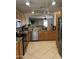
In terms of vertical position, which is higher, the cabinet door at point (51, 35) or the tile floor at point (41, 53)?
the cabinet door at point (51, 35)

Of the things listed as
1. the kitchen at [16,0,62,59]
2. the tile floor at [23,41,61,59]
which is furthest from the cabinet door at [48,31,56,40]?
the tile floor at [23,41,61,59]

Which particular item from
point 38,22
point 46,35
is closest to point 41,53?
Answer: point 46,35

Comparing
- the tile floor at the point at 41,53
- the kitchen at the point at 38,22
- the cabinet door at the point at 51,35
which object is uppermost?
the kitchen at the point at 38,22

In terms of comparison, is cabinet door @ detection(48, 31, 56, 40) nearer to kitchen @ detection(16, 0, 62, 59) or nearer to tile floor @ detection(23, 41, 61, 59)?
kitchen @ detection(16, 0, 62, 59)

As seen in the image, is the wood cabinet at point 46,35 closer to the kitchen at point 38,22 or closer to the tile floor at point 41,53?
the kitchen at point 38,22

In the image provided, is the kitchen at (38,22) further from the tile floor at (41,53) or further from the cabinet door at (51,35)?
the tile floor at (41,53)

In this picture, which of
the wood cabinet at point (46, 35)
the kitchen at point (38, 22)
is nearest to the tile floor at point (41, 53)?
the kitchen at point (38, 22)

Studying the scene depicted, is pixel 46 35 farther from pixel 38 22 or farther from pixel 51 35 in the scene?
pixel 38 22

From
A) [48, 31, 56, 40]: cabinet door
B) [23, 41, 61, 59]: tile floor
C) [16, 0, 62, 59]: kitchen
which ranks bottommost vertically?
[23, 41, 61, 59]: tile floor

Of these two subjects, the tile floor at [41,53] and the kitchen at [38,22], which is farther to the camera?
the kitchen at [38,22]

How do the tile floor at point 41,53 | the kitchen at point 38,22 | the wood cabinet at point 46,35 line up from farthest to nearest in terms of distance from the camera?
the wood cabinet at point 46,35 → the kitchen at point 38,22 → the tile floor at point 41,53

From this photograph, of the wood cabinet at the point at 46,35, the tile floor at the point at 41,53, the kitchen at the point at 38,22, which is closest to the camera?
the tile floor at the point at 41,53
